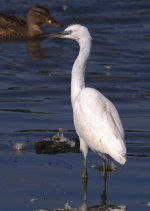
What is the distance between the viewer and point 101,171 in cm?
1227

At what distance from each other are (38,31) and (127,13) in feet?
12.4

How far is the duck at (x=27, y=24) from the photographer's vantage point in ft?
76.0

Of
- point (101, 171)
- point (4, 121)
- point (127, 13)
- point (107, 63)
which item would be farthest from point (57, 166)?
point (127, 13)

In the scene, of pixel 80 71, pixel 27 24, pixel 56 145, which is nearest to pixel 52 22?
pixel 27 24

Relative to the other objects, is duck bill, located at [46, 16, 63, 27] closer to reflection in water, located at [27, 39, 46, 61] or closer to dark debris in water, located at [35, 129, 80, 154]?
reflection in water, located at [27, 39, 46, 61]

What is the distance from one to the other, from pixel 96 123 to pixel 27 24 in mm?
12546

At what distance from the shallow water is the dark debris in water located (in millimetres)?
173

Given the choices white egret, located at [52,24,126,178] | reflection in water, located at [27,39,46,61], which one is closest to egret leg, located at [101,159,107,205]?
white egret, located at [52,24,126,178]

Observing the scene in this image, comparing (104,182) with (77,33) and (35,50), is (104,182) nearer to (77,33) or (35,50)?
(77,33)

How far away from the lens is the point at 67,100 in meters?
16.9

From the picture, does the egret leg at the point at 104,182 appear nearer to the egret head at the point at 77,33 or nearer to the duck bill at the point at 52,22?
the egret head at the point at 77,33

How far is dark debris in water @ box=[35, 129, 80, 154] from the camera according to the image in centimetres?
1314

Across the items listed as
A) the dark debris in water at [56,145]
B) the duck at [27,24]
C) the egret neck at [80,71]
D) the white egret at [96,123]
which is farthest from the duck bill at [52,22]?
the white egret at [96,123]

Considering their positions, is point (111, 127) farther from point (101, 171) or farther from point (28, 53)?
point (28, 53)
